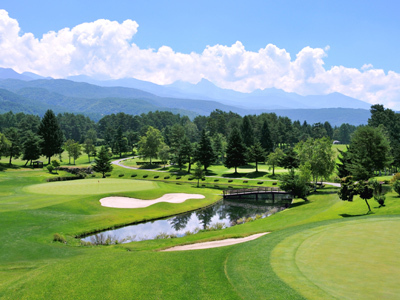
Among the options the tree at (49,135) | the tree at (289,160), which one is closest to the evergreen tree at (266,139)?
the tree at (289,160)

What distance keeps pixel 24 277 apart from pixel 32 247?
8.58 metres

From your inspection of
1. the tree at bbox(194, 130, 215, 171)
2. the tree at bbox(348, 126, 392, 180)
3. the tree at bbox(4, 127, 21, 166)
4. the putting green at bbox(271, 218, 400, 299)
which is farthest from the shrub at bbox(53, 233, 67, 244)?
the tree at bbox(4, 127, 21, 166)

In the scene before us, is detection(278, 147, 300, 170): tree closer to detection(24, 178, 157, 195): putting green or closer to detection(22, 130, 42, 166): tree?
detection(24, 178, 157, 195): putting green

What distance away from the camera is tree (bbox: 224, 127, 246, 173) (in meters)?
87.2

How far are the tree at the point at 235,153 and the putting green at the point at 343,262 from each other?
6686cm

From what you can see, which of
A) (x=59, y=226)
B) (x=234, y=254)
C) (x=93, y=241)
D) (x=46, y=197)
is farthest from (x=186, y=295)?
(x=46, y=197)

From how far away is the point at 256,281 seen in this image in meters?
12.0

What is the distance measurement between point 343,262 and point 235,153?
244 ft

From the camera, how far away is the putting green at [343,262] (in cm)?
1036

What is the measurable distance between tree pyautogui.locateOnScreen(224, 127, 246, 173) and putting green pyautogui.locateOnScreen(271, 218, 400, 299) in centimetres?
6686

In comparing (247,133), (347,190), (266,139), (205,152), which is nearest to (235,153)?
(205,152)

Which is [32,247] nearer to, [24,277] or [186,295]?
[24,277]

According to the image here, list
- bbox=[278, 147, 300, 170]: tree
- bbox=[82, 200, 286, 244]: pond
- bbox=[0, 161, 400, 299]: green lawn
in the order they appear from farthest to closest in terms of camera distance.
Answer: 1. bbox=[278, 147, 300, 170]: tree
2. bbox=[82, 200, 286, 244]: pond
3. bbox=[0, 161, 400, 299]: green lawn

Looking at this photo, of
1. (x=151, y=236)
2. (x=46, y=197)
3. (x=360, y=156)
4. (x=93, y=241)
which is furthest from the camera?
(x=360, y=156)
